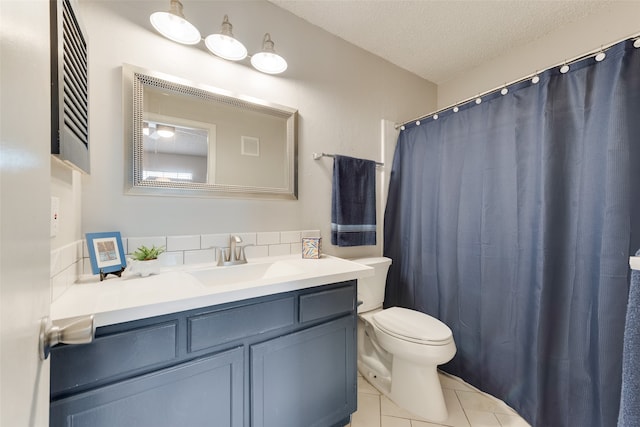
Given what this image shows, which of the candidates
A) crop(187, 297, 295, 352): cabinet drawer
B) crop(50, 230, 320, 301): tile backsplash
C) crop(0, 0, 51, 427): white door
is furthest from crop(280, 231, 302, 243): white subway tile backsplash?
crop(0, 0, 51, 427): white door

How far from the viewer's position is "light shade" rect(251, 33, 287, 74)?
1412mm

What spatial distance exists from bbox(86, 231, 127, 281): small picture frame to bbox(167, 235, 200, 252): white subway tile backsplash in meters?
0.19

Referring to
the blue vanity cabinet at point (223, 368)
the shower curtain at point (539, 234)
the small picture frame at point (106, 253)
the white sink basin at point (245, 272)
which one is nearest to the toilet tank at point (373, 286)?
the shower curtain at point (539, 234)

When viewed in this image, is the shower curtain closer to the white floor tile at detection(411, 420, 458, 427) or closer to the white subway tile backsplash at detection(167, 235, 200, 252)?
the white floor tile at detection(411, 420, 458, 427)

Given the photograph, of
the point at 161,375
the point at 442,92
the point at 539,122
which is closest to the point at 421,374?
the point at 161,375

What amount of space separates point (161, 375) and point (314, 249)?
91 centimetres

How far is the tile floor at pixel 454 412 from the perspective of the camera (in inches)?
53.6

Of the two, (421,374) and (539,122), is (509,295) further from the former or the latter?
(539,122)

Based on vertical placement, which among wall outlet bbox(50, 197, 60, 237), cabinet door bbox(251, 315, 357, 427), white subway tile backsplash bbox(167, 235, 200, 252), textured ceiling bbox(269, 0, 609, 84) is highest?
textured ceiling bbox(269, 0, 609, 84)

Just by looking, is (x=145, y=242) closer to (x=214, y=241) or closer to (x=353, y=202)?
(x=214, y=241)

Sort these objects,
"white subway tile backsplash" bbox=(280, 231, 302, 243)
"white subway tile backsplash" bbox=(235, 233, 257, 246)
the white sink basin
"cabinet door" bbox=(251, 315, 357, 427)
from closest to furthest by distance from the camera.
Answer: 1. "cabinet door" bbox=(251, 315, 357, 427)
2. the white sink basin
3. "white subway tile backsplash" bbox=(235, 233, 257, 246)
4. "white subway tile backsplash" bbox=(280, 231, 302, 243)

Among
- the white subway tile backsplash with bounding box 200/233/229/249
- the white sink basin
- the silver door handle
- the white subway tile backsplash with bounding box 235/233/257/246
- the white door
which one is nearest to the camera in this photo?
the white door

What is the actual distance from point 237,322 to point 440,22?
2.08 m

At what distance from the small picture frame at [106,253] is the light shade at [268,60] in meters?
1.11
